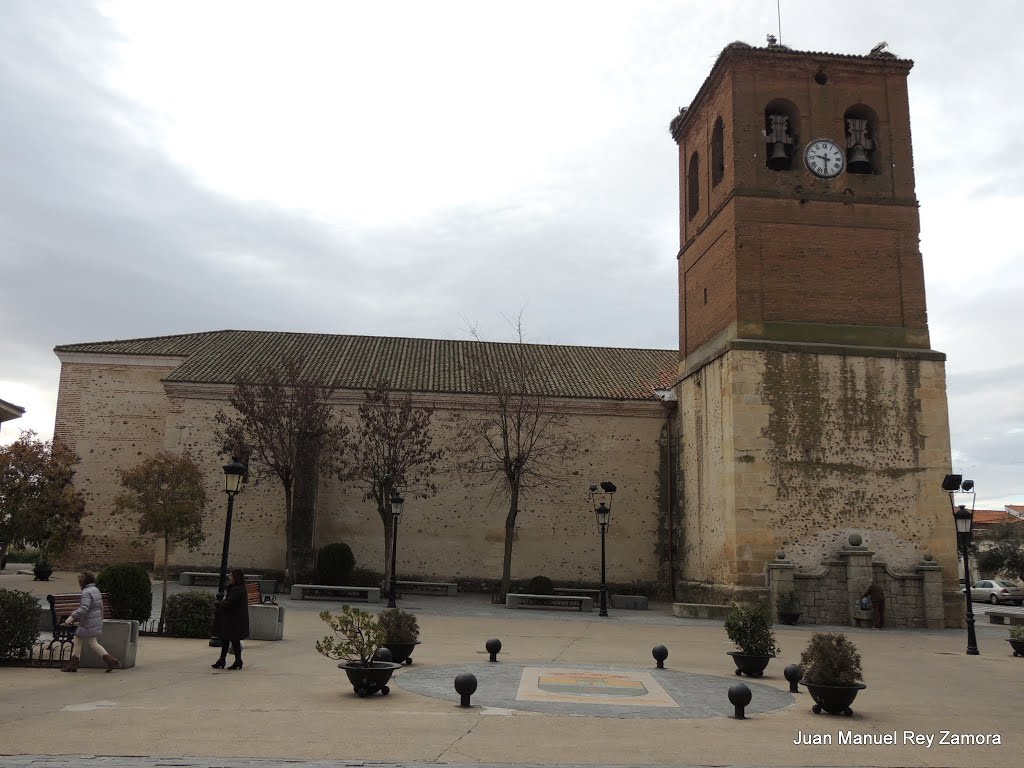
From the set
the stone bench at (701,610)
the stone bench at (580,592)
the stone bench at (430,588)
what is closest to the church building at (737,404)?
the stone bench at (580,592)

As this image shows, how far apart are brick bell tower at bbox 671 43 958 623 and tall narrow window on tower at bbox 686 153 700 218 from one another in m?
2.08

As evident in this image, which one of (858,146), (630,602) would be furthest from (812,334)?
(630,602)

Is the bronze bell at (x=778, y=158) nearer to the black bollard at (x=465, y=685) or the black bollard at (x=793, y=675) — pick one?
the black bollard at (x=793, y=675)

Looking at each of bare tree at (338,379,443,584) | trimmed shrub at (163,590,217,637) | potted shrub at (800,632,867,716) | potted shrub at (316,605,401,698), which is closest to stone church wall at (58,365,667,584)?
bare tree at (338,379,443,584)

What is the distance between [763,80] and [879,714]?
2050cm

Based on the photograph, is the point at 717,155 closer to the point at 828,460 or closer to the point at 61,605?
the point at 828,460

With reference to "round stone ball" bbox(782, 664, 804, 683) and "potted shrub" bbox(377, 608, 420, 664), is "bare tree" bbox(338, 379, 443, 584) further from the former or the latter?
"round stone ball" bbox(782, 664, 804, 683)

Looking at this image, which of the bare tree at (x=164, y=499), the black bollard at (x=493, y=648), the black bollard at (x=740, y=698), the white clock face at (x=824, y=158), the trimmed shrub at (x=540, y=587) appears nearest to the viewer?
the black bollard at (x=740, y=698)

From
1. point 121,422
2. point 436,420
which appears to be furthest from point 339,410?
point 121,422

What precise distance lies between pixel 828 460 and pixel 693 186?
11.1 meters

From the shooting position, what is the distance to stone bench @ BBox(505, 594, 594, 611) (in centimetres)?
2336

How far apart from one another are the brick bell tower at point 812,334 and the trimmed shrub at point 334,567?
34.6 ft

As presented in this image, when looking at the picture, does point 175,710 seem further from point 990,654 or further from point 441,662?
point 990,654

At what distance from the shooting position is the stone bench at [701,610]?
20906mm
